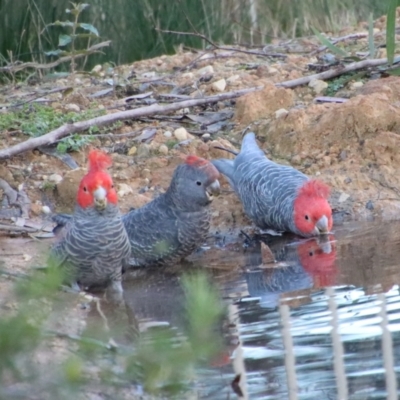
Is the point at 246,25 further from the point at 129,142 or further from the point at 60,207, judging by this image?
the point at 60,207

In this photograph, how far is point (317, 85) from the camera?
25.4 ft

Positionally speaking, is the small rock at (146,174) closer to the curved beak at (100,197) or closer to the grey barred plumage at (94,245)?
the grey barred plumage at (94,245)

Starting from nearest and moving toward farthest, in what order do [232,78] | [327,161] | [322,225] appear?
[322,225], [327,161], [232,78]

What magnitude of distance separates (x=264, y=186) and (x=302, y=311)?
6.57 ft

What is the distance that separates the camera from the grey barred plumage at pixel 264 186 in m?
6.09

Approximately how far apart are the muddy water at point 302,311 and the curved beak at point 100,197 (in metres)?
0.55

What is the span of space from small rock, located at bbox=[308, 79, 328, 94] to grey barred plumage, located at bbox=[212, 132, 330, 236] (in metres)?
1.27

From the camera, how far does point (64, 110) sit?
7371mm

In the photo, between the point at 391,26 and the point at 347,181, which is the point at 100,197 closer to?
the point at 347,181

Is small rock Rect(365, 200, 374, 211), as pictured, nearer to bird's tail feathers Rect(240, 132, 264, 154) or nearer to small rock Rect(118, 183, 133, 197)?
bird's tail feathers Rect(240, 132, 264, 154)

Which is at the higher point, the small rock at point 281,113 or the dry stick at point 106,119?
the dry stick at point 106,119

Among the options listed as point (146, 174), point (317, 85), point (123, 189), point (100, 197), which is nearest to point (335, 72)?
point (317, 85)

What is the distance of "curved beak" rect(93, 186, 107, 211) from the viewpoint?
4895mm

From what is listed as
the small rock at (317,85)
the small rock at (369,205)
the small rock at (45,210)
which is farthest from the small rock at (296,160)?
the small rock at (45,210)
